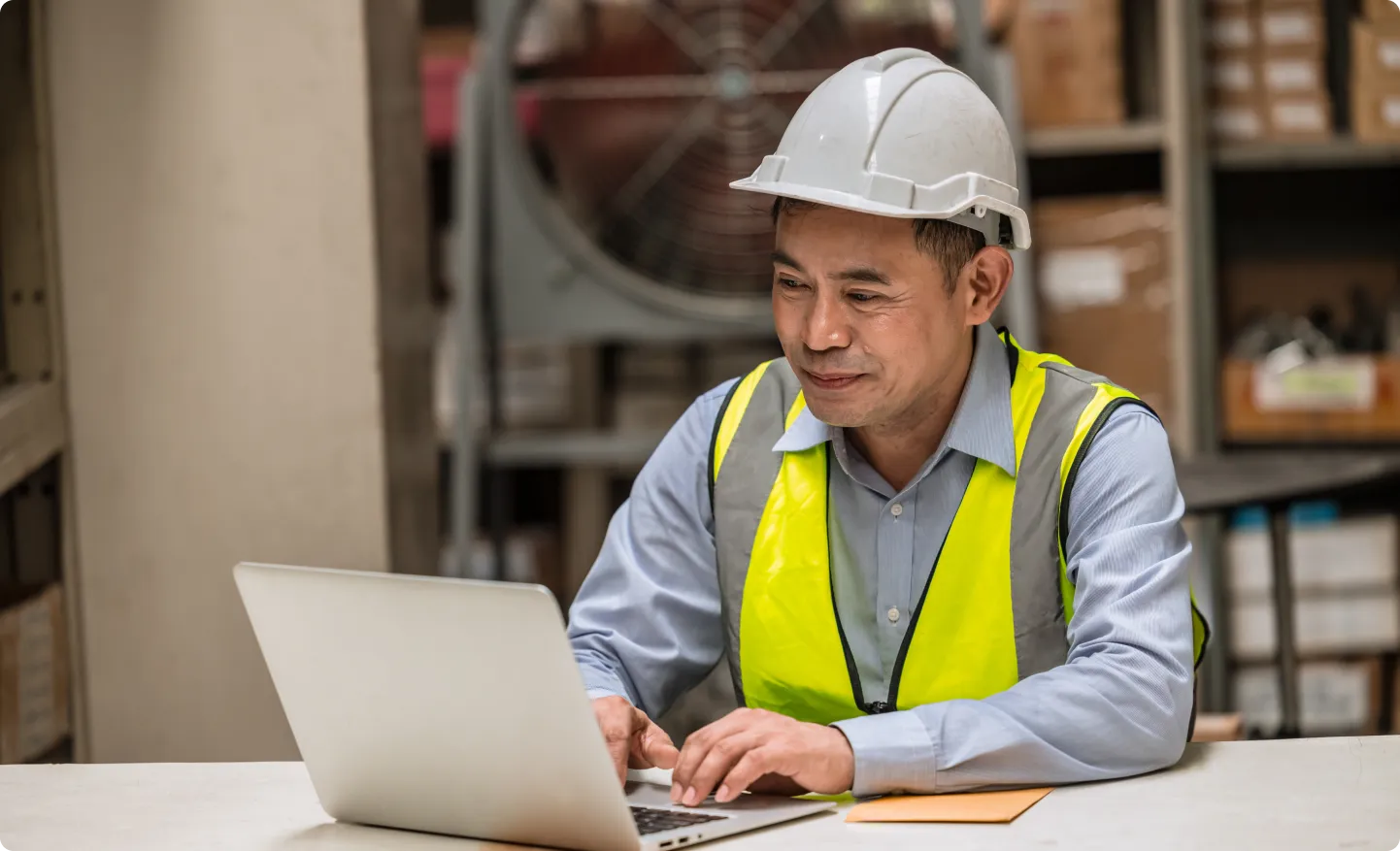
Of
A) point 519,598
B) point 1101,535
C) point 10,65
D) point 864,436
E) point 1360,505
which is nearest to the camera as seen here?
point 519,598

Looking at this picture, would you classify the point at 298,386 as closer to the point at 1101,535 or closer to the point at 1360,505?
the point at 1101,535

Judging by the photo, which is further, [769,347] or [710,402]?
[769,347]

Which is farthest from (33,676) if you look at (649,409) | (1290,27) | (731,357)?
(1290,27)

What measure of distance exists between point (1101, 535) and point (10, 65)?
1711mm

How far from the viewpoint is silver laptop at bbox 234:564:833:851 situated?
A: 1.05 metres

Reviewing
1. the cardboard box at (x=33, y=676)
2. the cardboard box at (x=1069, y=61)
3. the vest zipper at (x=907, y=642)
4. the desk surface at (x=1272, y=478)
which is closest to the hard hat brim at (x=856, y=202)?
the vest zipper at (x=907, y=642)

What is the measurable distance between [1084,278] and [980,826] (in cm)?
235

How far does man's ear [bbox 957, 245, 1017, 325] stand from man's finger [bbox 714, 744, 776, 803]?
1.82ft

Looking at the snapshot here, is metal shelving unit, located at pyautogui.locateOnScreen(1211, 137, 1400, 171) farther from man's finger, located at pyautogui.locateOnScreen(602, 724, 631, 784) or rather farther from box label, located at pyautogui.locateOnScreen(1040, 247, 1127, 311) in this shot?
man's finger, located at pyautogui.locateOnScreen(602, 724, 631, 784)

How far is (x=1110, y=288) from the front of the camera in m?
3.37

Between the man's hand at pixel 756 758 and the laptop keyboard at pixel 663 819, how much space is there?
0.08 ft

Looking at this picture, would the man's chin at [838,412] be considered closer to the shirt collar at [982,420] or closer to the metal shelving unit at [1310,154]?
the shirt collar at [982,420]

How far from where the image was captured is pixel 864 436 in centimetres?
165

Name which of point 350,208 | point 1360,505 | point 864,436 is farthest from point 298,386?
point 1360,505
